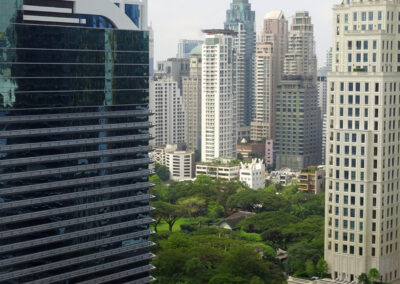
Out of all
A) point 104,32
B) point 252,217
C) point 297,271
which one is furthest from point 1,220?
point 252,217

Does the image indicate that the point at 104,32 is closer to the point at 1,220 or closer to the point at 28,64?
the point at 28,64

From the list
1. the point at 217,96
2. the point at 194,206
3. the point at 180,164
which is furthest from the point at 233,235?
the point at 217,96

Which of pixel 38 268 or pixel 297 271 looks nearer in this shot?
pixel 38 268

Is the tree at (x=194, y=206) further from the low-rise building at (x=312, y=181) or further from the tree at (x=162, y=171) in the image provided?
the tree at (x=162, y=171)

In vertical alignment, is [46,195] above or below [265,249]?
above

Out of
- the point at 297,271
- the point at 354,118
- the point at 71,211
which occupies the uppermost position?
the point at 354,118

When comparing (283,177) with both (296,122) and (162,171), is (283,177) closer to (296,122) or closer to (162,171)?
(162,171)

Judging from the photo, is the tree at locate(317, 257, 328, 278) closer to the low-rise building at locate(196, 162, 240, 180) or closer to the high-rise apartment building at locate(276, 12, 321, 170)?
the low-rise building at locate(196, 162, 240, 180)
